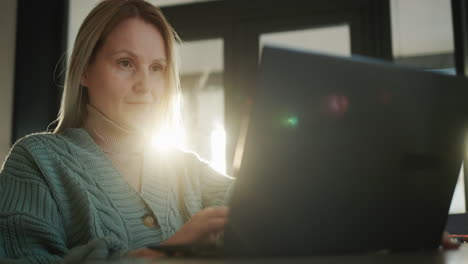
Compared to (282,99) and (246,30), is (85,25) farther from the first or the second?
(246,30)

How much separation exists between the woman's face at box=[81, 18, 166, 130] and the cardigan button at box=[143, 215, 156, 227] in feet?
0.79

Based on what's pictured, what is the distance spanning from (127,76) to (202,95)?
12.6ft

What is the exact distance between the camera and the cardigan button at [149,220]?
99 cm

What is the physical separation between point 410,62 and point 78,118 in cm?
291

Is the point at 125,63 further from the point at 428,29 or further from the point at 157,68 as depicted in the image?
the point at 428,29

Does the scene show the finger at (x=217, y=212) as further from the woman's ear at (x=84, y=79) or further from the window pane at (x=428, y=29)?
the window pane at (x=428, y=29)

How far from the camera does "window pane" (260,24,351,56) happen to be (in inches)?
119

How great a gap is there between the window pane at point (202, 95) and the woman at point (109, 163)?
2.55 meters

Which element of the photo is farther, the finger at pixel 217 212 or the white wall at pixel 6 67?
the white wall at pixel 6 67

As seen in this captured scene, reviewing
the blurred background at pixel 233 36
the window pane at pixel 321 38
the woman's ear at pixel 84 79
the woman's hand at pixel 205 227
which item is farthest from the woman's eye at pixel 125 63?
the window pane at pixel 321 38

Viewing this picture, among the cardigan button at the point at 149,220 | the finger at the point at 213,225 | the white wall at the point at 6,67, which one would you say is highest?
the white wall at the point at 6,67

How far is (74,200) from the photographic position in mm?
927

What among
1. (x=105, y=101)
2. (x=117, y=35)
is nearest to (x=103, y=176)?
(x=105, y=101)

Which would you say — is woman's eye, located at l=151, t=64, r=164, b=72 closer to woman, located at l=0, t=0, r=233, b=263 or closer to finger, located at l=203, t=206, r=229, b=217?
woman, located at l=0, t=0, r=233, b=263
